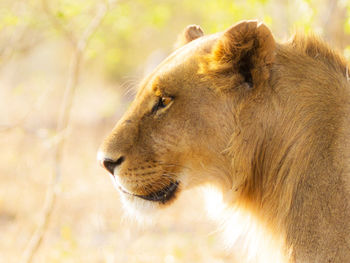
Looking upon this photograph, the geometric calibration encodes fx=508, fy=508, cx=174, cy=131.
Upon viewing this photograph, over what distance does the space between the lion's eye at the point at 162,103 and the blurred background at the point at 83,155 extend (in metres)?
0.62

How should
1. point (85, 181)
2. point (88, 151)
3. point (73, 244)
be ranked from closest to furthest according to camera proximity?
point (73, 244), point (85, 181), point (88, 151)

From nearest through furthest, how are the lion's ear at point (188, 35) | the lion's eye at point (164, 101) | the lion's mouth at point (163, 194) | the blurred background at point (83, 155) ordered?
the lion's eye at point (164, 101)
the lion's mouth at point (163, 194)
the lion's ear at point (188, 35)
the blurred background at point (83, 155)

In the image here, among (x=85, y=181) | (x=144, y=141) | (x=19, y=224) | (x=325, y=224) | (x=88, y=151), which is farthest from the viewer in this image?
(x=88, y=151)

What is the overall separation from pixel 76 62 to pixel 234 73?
2.44 metres

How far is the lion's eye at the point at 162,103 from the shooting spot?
2451mm

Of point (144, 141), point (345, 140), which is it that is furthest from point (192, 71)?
point (345, 140)

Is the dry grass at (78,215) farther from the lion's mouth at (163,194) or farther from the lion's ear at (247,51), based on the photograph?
the lion's ear at (247,51)

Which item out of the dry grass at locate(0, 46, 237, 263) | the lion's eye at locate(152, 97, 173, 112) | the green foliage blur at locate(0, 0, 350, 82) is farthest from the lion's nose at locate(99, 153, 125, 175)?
the green foliage blur at locate(0, 0, 350, 82)

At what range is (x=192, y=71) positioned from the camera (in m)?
2.44

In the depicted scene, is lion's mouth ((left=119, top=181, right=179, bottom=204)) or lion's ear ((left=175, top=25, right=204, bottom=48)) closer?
lion's mouth ((left=119, top=181, right=179, bottom=204))

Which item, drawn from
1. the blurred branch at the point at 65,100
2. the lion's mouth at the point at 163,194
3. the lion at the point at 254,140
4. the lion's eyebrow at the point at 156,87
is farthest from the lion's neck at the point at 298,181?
the blurred branch at the point at 65,100

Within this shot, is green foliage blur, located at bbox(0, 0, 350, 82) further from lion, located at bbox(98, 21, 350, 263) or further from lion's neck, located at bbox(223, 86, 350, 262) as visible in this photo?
lion's neck, located at bbox(223, 86, 350, 262)

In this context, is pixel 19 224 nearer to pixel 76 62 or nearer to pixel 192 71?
pixel 76 62

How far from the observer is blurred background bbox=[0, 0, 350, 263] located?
4555mm
